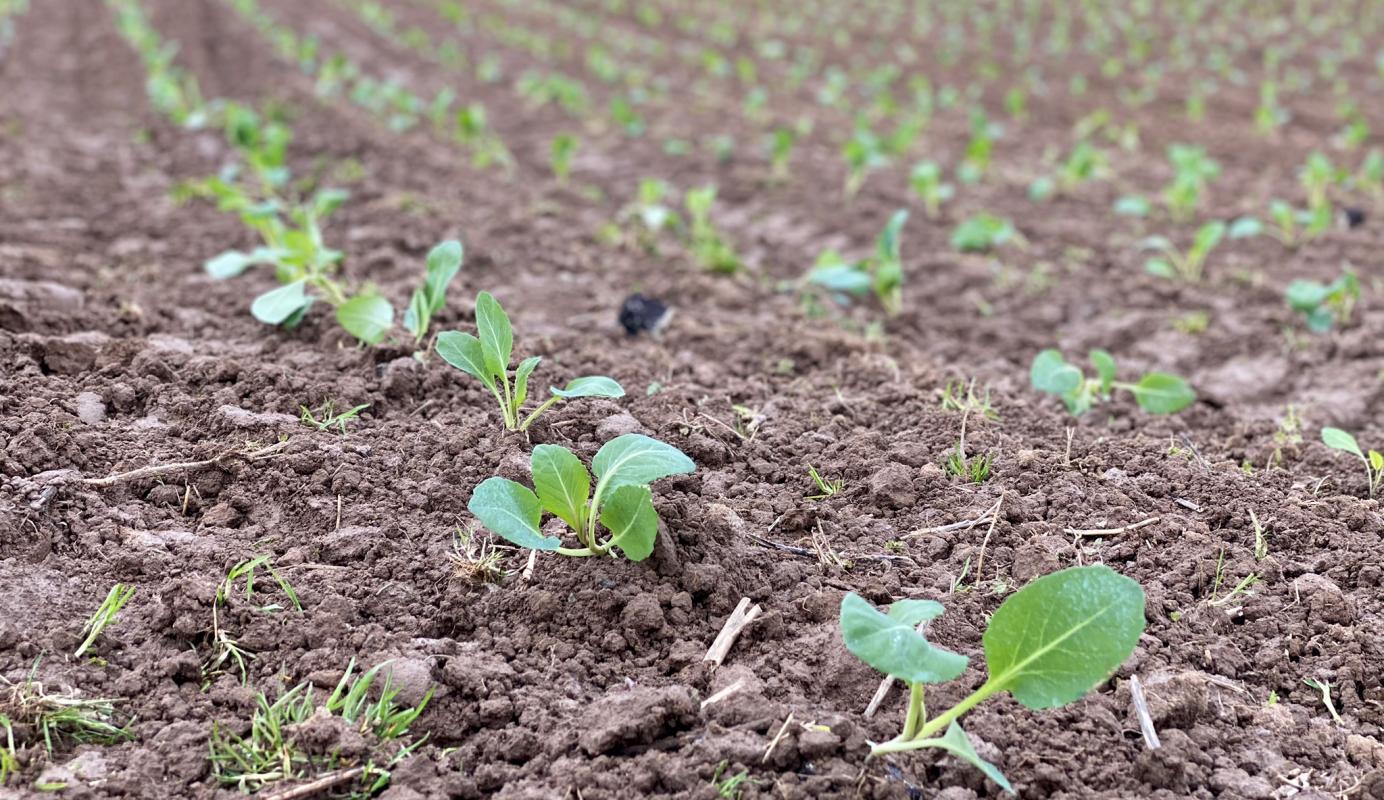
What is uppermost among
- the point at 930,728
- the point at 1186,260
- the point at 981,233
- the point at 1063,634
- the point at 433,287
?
the point at 433,287

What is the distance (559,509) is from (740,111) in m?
6.66

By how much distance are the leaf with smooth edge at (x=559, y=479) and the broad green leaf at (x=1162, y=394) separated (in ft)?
5.31

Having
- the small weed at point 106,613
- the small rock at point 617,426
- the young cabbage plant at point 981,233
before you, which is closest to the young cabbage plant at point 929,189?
the young cabbage plant at point 981,233

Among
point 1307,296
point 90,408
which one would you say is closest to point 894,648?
point 90,408

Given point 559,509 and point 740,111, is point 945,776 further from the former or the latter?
point 740,111

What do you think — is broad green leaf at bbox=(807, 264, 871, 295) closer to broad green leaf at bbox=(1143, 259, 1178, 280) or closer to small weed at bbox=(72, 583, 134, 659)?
broad green leaf at bbox=(1143, 259, 1178, 280)

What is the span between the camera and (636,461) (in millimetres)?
1786

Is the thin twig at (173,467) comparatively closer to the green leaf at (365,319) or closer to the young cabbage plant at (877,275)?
the green leaf at (365,319)

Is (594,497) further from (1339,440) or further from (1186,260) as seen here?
(1186,260)

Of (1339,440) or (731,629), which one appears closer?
(731,629)

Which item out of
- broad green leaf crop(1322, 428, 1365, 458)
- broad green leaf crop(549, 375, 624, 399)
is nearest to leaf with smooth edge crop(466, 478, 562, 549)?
broad green leaf crop(549, 375, 624, 399)

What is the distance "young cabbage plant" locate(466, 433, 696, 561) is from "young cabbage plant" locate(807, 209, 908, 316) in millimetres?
1953

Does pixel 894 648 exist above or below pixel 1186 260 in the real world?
above

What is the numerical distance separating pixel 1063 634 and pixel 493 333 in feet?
3.97
